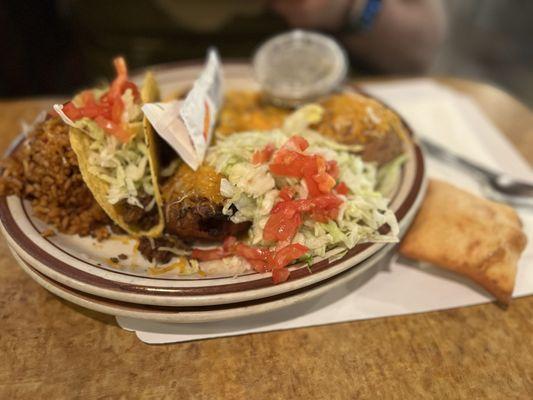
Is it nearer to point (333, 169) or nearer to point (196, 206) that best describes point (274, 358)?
point (196, 206)

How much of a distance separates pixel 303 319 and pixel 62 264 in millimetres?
882

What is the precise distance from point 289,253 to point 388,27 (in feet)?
8.31

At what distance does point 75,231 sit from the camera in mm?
1884

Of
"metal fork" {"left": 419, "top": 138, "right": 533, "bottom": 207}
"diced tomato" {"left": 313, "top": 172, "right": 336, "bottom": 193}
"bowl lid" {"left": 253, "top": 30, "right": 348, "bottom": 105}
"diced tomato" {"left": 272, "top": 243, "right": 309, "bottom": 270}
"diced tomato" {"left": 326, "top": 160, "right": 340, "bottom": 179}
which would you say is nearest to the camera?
"diced tomato" {"left": 272, "top": 243, "right": 309, "bottom": 270}

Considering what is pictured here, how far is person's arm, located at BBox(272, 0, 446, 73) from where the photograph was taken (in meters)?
3.39

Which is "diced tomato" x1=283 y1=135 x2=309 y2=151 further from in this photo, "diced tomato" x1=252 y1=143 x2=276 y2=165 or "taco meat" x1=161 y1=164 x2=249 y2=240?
"taco meat" x1=161 y1=164 x2=249 y2=240

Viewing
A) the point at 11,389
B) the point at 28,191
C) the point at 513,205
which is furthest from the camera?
the point at 513,205

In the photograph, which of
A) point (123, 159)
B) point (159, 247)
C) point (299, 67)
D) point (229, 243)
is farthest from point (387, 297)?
point (299, 67)

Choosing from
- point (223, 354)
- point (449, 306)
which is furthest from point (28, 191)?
point (449, 306)

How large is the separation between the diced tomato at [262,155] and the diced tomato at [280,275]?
0.45 m

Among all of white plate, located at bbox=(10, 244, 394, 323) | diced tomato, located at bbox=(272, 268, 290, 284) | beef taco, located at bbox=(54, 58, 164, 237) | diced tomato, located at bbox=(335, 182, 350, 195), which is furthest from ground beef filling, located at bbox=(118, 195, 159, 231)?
diced tomato, located at bbox=(335, 182, 350, 195)

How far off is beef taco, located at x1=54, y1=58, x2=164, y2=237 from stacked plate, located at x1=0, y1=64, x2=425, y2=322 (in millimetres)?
193

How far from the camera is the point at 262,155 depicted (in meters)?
1.85

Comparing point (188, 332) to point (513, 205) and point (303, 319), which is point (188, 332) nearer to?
point (303, 319)
